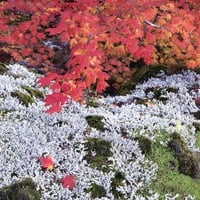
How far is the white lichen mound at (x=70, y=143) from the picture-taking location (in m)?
6.54

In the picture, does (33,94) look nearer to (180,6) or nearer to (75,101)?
(75,101)

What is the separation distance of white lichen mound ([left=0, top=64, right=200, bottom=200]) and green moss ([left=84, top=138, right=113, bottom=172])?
9cm

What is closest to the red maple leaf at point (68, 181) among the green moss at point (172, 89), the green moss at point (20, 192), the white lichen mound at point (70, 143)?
the white lichen mound at point (70, 143)

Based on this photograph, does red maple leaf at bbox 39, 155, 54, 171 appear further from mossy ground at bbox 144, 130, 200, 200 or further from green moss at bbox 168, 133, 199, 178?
green moss at bbox 168, 133, 199, 178

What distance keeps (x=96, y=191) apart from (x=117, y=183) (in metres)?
0.38

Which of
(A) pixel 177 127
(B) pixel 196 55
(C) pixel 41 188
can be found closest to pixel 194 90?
(B) pixel 196 55

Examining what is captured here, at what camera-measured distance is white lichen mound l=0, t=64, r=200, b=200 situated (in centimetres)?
654

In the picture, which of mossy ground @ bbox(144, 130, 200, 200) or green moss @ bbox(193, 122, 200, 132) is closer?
mossy ground @ bbox(144, 130, 200, 200)

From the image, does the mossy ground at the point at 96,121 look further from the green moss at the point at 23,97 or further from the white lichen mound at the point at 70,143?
the green moss at the point at 23,97

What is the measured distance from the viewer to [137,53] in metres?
12.6

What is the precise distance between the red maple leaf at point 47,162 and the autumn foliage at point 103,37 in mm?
1527

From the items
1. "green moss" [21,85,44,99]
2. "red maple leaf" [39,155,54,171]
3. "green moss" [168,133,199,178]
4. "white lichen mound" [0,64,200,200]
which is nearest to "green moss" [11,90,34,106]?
"white lichen mound" [0,64,200,200]

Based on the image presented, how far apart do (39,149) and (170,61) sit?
22.9 ft

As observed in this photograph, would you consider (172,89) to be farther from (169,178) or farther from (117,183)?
(117,183)
